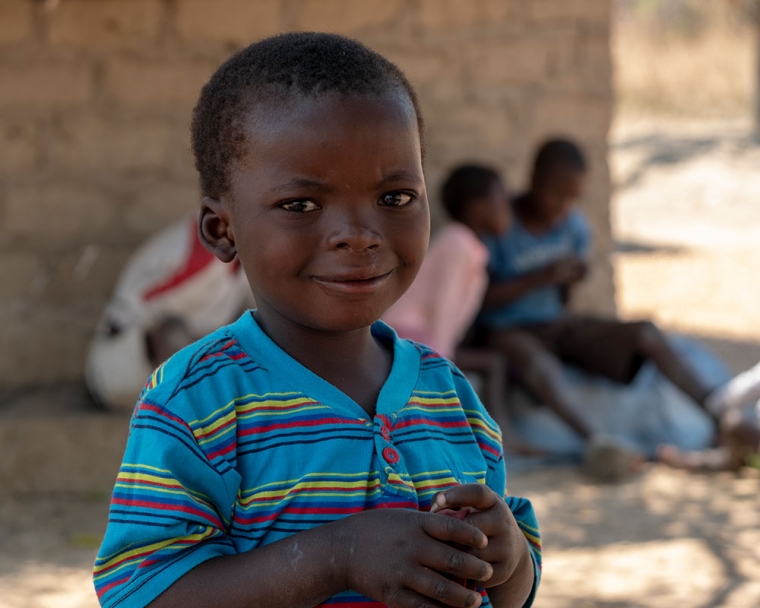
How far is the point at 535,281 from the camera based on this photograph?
199 inches

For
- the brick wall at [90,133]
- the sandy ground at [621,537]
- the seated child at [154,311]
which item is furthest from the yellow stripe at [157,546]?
the brick wall at [90,133]

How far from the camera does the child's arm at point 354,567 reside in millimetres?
1152

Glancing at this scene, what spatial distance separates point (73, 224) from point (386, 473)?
3.56 metres

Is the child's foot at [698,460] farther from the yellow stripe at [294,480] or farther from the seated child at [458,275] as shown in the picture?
the yellow stripe at [294,480]

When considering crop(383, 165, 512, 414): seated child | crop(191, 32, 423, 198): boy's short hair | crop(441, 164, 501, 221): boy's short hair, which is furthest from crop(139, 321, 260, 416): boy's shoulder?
Result: crop(441, 164, 501, 221): boy's short hair

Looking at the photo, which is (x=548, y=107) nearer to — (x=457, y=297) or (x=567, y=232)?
(x=567, y=232)

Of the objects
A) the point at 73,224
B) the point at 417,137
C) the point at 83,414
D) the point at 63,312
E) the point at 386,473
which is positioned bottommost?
the point at 83,414

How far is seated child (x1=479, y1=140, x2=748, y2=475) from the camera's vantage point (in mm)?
4977

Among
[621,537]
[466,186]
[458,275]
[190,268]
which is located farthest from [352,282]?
[466,186]

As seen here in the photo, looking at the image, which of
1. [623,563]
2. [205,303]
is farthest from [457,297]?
[623,563]

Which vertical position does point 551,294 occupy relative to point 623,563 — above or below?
above

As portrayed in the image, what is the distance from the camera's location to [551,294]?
5.32 m

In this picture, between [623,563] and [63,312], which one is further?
[63,312]

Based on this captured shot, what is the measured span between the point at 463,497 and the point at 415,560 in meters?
0.09
